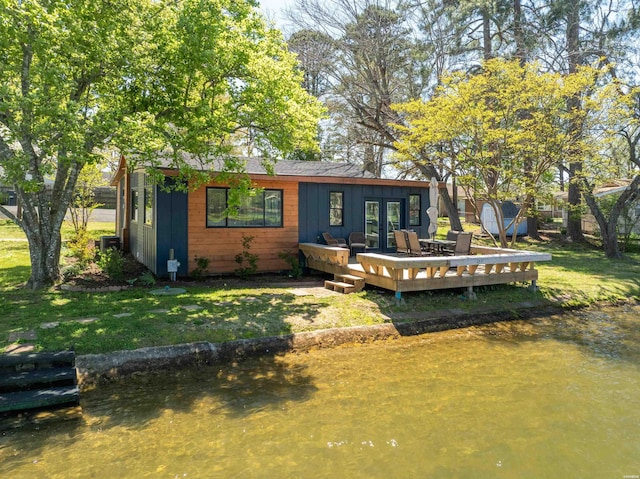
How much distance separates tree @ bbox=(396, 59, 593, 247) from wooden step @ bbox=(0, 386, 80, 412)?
31.9 feet

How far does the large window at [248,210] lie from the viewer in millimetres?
10875

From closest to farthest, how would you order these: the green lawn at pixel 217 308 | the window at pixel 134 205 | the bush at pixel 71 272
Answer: the green lawn at pixel 217 308 < the bush at pixel 71 272 < the window at pixel 134 205

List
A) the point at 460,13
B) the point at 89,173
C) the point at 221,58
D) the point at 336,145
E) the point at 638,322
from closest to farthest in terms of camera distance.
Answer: the point at 221,58, the point at 638,322, the point at 89,173, the point at 460,13, the point at 336,145

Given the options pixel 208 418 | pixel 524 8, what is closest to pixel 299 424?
pixel 208 418

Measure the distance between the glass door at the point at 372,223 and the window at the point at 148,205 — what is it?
5768 mm

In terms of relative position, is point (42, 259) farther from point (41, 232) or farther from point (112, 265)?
point (112, 265)

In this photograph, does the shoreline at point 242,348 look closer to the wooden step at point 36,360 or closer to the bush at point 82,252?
the wooden step at point 36,360

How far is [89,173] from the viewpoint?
15062 mm

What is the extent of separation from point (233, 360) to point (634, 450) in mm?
4478

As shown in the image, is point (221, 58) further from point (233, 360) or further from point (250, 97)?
point (233, 360)

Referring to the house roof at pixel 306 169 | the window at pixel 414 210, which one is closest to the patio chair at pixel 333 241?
the house roof at pixel 306 169

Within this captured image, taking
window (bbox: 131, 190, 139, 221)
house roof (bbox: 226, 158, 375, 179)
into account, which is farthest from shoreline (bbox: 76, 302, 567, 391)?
window (bbox: 131, 190, 139, 221)

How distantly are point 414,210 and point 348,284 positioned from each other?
Answer: 16.5 ft

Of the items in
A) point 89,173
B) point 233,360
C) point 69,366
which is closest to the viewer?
point 69,366
